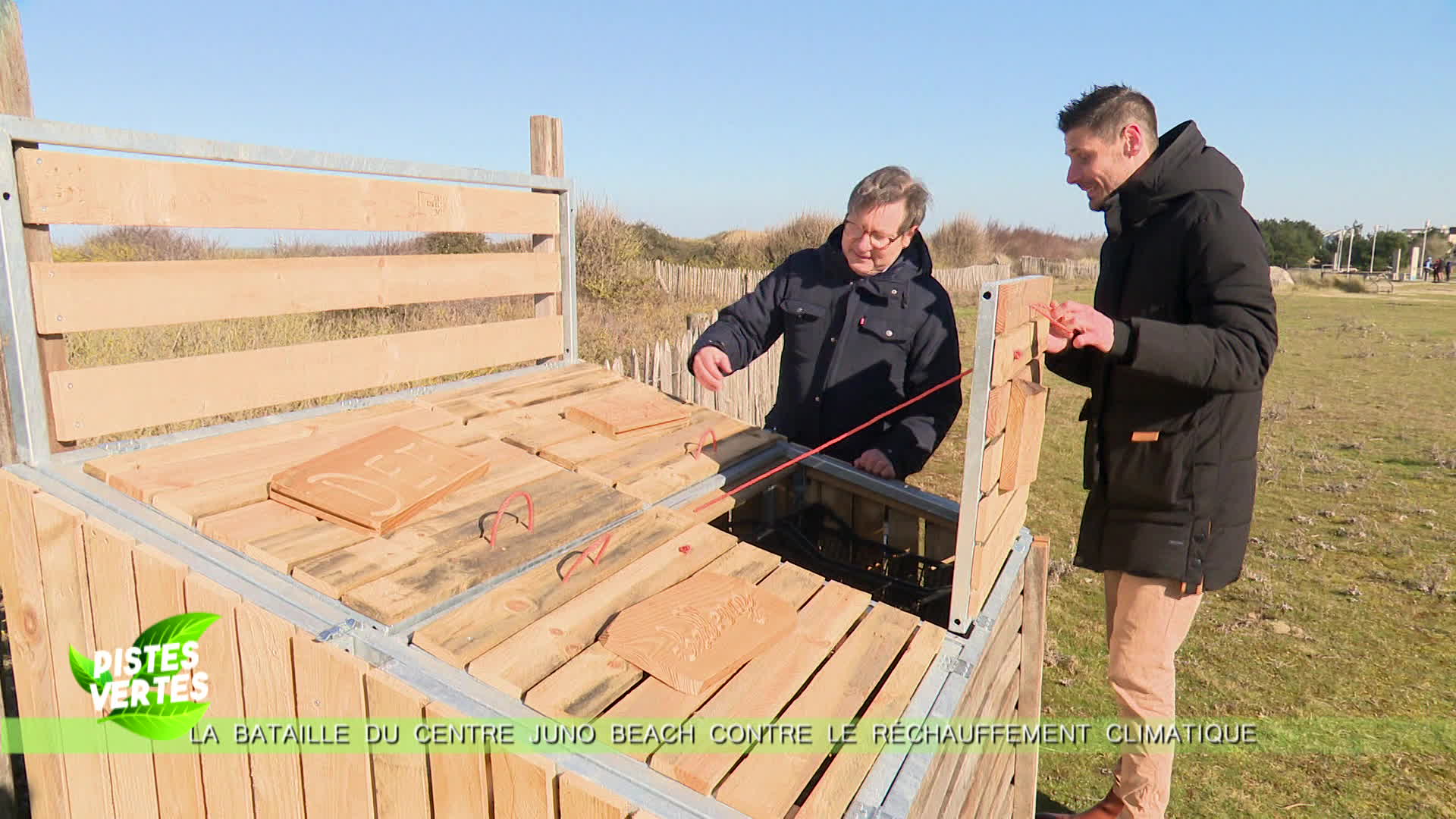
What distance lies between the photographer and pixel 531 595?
1985mm

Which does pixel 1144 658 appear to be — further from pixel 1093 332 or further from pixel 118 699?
pixel 118 699

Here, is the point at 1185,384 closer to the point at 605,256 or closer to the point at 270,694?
the point at 270,694

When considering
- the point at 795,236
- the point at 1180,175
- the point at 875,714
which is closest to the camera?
the point at 875,714

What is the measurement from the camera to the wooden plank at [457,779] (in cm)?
150

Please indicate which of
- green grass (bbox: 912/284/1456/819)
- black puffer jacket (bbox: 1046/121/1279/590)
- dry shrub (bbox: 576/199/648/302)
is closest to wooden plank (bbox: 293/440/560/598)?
black puffer jacket (bbox: 1046/121/1279/590)

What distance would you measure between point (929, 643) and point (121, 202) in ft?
8.04

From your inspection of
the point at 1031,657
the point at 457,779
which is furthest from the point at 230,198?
the point at 1031,657

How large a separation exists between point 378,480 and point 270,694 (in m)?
0.63

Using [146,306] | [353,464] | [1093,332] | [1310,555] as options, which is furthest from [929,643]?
[1310,555]

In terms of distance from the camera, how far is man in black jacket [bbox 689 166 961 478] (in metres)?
3.34

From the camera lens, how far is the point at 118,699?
213cm

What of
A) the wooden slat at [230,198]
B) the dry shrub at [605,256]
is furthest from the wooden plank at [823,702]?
the dry shrub at [605,256]

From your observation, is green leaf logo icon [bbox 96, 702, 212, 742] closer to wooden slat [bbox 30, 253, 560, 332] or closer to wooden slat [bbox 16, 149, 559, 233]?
wooden slat [bbox 30, 253, 560, 332]

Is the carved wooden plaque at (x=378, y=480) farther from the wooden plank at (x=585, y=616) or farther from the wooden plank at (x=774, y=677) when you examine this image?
the wooden plank at (x=774, y=677)
